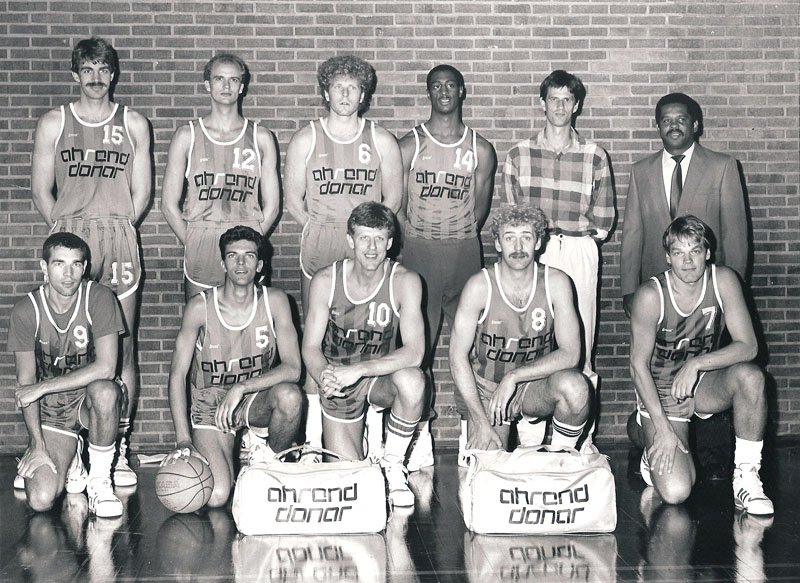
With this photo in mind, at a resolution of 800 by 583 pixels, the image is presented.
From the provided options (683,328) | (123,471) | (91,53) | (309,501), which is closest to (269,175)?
(91,53)

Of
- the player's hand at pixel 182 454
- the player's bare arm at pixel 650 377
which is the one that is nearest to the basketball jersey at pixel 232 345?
the player's hand at pixel 182 454

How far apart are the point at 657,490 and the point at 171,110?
3.55 meters

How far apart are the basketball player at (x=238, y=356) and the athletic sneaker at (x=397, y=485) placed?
49 cm

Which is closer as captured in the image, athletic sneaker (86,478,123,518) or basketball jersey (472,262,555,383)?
athletic sneaker (86,478,123,518)

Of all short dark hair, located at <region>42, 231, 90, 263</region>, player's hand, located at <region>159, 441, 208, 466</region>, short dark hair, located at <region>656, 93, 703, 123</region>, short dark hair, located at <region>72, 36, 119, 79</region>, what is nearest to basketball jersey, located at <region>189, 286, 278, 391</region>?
player's hand, located at <region>159, 441, 208, 466</region>

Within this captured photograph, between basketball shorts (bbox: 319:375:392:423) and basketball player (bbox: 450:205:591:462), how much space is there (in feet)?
1.36

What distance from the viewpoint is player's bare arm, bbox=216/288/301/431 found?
4.45 metres

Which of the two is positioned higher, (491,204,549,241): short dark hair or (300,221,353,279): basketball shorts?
(491,204,549,241): short dark hair

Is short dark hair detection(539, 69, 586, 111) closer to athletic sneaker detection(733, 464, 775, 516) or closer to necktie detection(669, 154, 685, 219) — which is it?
necktie detection(669, 154, 685, 219)

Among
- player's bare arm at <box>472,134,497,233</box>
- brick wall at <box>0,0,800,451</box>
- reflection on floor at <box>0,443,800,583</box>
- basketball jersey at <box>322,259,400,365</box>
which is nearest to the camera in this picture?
reflection on floor at <box>0,443,800,583</box>

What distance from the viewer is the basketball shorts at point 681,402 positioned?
4621 millimetres

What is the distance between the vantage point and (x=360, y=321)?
15.4 ft

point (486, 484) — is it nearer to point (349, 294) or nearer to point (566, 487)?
point (566, 487)

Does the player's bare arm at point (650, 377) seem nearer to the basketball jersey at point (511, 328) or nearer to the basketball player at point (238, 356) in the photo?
the basketball jersey at point (511, 328)
